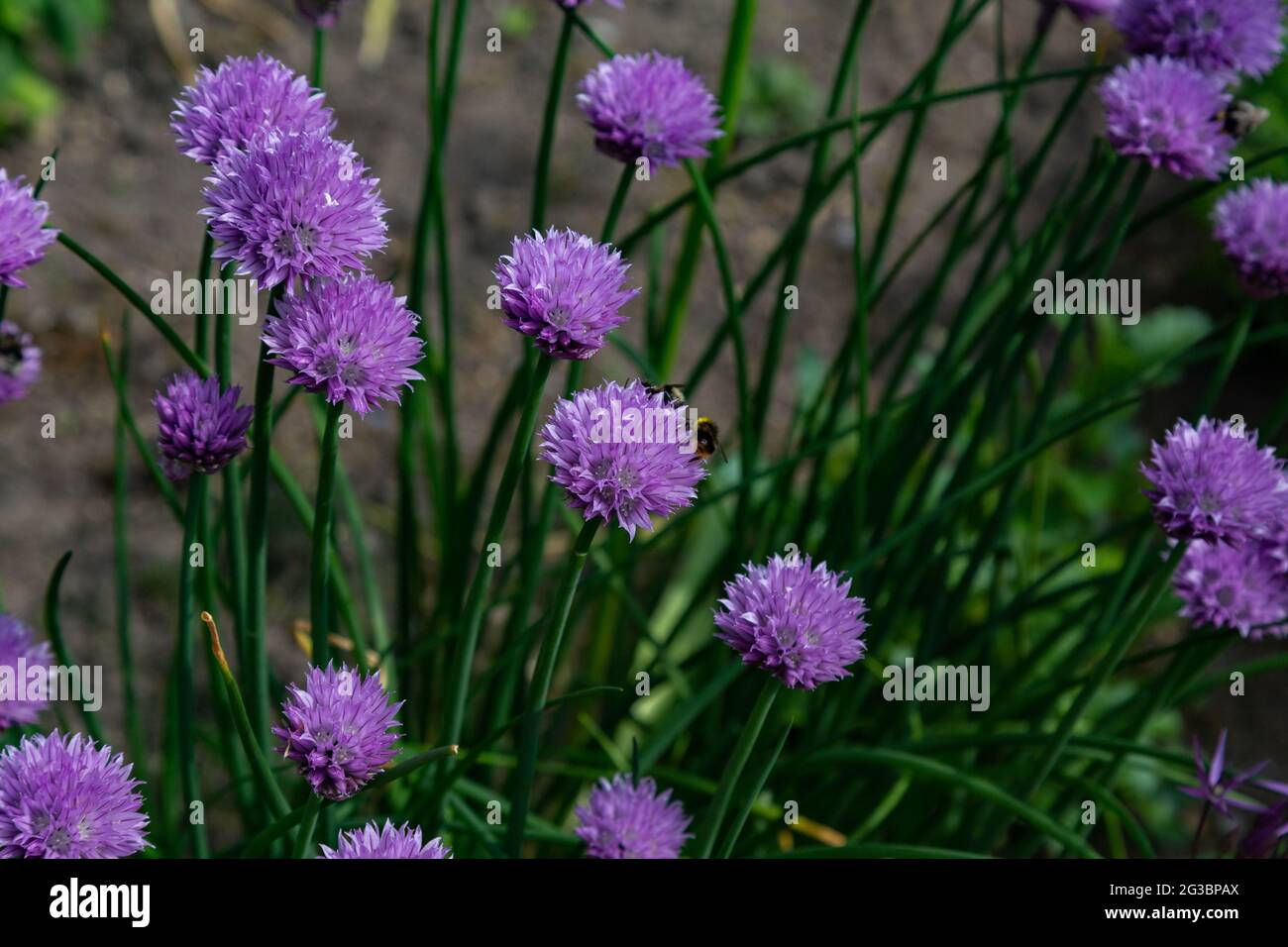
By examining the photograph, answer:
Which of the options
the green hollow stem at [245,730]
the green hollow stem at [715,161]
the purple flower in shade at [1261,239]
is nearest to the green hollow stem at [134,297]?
the green hollow stem at [245,730]

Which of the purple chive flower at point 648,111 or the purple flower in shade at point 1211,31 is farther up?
the purple flower in shade at point 1211,31

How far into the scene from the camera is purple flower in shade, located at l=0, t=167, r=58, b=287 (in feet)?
3.26

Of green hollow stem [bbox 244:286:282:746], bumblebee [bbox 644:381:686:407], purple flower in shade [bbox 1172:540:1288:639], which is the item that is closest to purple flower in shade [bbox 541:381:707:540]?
bumblebee [bbox 644:381:686:407]

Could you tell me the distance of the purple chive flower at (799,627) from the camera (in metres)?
0.95

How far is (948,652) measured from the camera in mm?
1823

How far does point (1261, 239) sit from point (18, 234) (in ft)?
4.07

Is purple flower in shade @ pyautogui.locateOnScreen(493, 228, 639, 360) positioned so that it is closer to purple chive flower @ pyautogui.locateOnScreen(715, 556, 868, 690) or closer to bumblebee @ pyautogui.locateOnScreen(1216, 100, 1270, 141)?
purple chive flower @ pyautogui.locateOnScreen(715, 556, 868, 690)

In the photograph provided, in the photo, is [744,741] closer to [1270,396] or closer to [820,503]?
[820,503]

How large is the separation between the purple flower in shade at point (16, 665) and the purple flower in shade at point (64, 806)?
0.22 meters

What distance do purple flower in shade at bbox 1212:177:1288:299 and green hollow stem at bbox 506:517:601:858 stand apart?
86 centimetres

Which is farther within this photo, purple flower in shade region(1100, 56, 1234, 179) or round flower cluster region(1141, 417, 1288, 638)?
purple flower in shade region(1100, 56, 1234, 179)

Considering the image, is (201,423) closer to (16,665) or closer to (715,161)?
(16,665)

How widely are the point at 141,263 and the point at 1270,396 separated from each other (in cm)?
274

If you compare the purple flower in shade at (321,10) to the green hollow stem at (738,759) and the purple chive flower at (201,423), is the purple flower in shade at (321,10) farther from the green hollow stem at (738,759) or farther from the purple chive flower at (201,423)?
the green hollow stem at (738,759)
